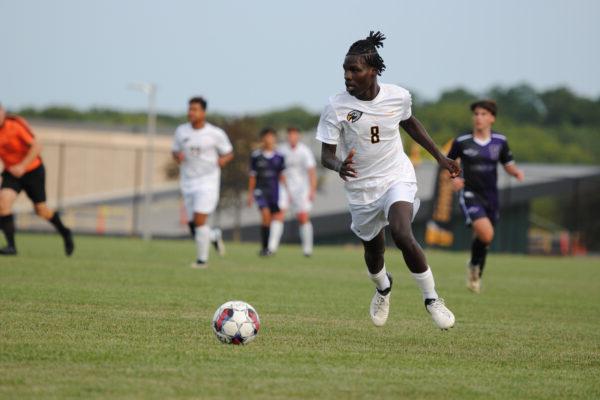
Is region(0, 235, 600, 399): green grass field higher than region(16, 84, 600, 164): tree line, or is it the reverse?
region(0, 235, 600, 399): green grass field

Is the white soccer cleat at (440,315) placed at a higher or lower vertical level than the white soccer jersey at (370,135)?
lower

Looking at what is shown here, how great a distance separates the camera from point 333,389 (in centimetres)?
539

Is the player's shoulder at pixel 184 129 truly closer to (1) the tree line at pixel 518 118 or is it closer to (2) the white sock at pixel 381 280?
(2) the white sock at pixel 381 280

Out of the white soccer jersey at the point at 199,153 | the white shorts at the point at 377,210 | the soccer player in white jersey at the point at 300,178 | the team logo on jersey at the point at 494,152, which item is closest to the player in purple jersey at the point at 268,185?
the soccer player in white jersey at the point at 300,178

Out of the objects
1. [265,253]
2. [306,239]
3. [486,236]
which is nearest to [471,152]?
[486,236]

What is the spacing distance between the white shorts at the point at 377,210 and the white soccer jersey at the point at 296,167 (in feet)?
49.6

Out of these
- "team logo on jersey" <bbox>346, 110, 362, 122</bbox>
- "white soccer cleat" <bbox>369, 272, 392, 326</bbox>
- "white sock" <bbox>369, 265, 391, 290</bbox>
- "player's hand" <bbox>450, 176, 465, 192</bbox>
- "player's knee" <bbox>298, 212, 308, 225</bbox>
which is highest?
"team logo on jersey" <bbox>346, 110, 362, 122</bbox>

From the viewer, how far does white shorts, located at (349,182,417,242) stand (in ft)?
26.5

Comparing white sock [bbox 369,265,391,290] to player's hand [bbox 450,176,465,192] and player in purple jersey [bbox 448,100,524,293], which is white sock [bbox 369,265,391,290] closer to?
player's hand [bbox 450,176,465,192]

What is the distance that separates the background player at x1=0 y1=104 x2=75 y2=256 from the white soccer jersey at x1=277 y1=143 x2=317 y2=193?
9241mm

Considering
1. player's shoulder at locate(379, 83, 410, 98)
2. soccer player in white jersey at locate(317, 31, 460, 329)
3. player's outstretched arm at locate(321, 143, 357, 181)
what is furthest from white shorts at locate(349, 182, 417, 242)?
player's shoulder at locate(379, 83, 410, 98)

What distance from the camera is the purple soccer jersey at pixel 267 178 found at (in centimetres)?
2139

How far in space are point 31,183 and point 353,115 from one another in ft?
27.2

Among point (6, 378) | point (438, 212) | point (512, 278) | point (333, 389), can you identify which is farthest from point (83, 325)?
point (438, 212)
